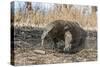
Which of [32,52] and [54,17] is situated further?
[54,17]

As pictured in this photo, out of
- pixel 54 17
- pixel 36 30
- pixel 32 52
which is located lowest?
pixel 32 52

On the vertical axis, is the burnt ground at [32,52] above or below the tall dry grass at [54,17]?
below

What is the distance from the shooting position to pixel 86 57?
3020mm

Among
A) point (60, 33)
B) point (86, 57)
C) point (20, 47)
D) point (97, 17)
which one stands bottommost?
point (86, 57)

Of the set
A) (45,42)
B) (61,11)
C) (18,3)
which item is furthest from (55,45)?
(18,3)

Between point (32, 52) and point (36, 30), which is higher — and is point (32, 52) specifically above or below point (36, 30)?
below

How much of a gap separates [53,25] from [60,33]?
0.53ft

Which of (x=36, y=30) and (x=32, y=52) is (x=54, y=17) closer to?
(x=36, y=30)

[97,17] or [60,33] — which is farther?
[97,17]

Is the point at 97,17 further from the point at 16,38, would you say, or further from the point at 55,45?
the point at 16,38

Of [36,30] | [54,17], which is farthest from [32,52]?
[54,17]

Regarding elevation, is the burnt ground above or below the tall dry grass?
below
